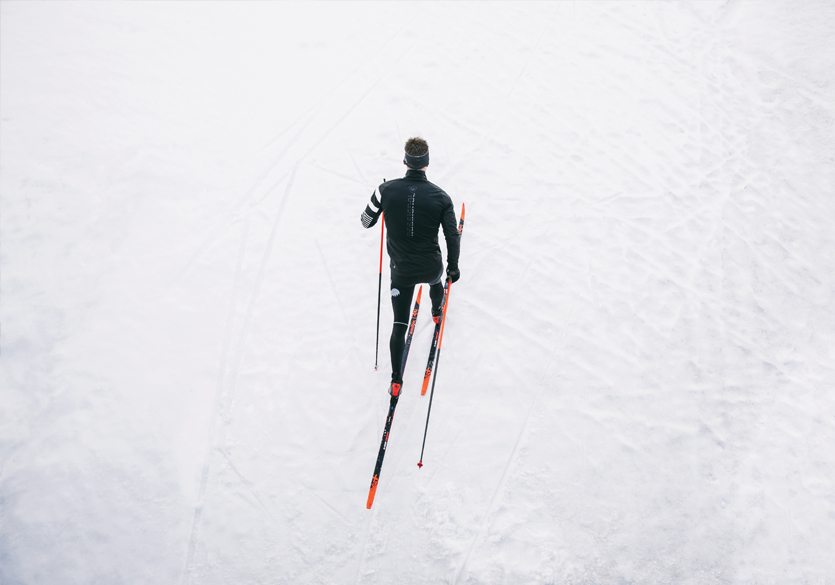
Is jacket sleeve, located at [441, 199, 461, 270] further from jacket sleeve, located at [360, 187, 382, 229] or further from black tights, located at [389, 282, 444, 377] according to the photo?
jacket sleeve, located at [360, 187, 382, 229]

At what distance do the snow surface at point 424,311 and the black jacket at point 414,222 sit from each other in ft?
3.50

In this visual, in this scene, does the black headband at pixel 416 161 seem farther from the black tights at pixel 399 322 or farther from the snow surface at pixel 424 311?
the snow surface at pixel 424 311

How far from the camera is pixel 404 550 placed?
11.7 feet

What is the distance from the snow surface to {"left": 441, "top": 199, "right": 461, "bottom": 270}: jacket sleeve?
42.4 inches

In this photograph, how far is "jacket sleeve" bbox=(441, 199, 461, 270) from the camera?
350 cm

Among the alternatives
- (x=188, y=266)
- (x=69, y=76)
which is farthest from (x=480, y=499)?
(x=69, y=76)

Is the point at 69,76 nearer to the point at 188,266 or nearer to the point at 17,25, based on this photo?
the point at 17,25

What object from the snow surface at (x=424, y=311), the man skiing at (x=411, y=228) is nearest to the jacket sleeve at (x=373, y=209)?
the man skiing at (x=411, y=228)

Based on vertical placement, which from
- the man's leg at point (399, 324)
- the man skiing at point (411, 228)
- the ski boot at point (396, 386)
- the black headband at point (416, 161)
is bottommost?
the ski boot at point (396, 386)

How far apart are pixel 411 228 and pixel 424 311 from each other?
4.61ft

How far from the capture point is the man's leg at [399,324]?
12.4ft

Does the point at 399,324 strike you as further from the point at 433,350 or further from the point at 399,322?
the point at 433,350

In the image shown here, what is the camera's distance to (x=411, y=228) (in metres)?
3.53

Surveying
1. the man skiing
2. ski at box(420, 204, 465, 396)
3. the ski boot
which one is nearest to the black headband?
the man skiing
